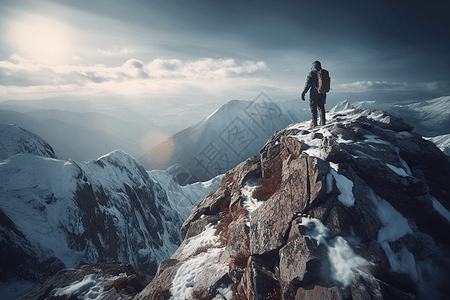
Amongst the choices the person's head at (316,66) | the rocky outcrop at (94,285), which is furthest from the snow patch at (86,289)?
the person's head at (316,66)

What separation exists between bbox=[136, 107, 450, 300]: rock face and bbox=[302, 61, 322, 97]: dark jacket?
12.9 ft

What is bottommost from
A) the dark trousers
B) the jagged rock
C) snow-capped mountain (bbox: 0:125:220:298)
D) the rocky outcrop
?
snow-capped mountain (bbox: 0:125:220:298)

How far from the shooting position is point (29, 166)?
139 ft

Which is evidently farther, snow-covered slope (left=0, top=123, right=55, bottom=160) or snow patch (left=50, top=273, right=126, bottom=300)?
snow-covered slope (left=0, top=123, right=55, bottom=160)

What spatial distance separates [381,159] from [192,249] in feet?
41.3

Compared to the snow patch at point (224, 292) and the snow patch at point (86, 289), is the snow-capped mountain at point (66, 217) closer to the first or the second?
the snow patch at point (86, 289)

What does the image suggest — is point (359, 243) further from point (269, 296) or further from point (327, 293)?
point (269, 296)

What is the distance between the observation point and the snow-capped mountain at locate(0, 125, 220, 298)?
101 ft

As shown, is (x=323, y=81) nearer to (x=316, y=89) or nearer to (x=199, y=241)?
(x=316, y=89)

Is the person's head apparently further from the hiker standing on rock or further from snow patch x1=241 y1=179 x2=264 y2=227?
snow patch x1=241 y1=179 x2=264 y2=227

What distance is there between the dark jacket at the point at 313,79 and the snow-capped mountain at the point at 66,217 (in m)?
50.3

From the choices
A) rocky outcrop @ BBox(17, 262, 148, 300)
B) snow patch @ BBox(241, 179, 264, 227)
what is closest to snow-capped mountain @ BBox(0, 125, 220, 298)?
rocky outcrop @ BBox(17, 262, 148, 300)

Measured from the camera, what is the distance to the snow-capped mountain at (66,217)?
30906mm

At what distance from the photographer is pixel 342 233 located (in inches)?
247
